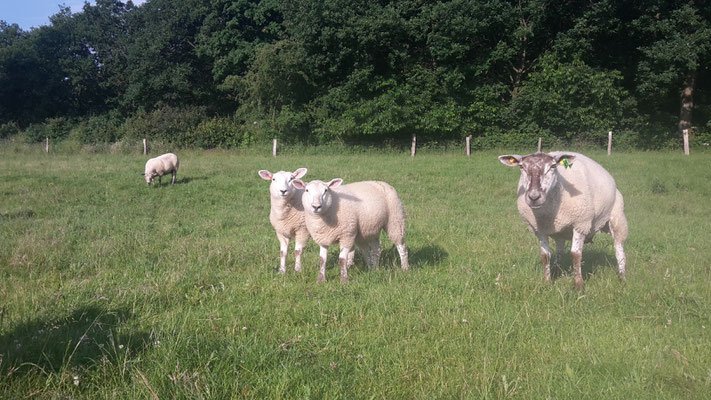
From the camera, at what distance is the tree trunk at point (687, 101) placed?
29812mm

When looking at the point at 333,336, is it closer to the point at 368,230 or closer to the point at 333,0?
the point at 368,230

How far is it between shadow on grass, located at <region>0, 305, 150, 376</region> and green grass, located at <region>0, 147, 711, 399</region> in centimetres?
2

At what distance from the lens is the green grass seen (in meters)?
3.50

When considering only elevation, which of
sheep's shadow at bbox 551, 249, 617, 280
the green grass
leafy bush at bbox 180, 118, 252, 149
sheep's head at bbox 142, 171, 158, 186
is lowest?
sheep's shadow at bbox 551, 249, 617, 280

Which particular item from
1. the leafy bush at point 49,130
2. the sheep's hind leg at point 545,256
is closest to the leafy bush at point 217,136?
the leafy bush at point 49,130

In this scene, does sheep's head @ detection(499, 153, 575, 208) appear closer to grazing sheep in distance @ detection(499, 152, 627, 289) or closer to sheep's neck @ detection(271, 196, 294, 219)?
grazing sheep in distance @ detection(499, 152, 627, 289)

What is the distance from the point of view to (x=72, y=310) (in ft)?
15.8

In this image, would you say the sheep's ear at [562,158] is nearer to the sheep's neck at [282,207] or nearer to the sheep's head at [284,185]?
the sheep's head at [284,185]

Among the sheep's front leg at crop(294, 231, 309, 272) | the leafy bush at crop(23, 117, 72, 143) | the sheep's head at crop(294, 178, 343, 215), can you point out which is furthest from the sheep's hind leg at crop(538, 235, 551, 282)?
the leafy bush at crop(23, 117, 72, 143)

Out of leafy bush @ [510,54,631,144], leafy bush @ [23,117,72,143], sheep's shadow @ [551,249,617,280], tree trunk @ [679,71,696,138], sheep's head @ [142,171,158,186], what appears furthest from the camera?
leafy bush @ [23,117,72,143]

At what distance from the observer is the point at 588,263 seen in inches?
303

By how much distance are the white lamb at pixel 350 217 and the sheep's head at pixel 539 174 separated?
2.16 metres

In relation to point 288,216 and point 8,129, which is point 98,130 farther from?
point 288,216

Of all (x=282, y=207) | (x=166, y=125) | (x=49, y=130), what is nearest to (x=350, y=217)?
(x=282, y=207)
